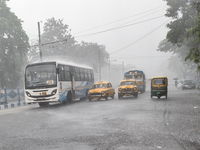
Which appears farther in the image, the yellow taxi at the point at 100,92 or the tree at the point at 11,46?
the tree at the point at 11,46

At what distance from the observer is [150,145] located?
6.33 metres

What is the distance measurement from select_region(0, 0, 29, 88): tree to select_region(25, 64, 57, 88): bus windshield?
20.1 metres

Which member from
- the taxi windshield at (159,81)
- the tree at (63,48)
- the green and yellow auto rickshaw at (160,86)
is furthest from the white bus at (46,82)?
the tree at (63,48)

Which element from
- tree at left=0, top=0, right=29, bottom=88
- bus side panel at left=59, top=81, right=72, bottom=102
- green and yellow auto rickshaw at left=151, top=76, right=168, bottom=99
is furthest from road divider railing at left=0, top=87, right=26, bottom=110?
green and yellow auto rickshaw at left=151, top=76, right=168, bottom=99

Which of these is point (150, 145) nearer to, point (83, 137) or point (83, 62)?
point (83, 137)

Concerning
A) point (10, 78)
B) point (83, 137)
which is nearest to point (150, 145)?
point (83, 137)

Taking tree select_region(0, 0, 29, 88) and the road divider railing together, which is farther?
tree select_region(0, 0, 29, 88)

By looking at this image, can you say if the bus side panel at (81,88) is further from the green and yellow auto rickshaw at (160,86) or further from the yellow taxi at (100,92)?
the green and yellow auto rickshaw at (160,86)

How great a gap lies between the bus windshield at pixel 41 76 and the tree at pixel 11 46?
66.0 feet

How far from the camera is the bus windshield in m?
18.7

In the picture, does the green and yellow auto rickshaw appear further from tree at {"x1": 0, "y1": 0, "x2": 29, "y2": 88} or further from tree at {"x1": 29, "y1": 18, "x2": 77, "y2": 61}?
tree at {"x1": 29, "y1": 18, "x2": 77, "y2": 61}

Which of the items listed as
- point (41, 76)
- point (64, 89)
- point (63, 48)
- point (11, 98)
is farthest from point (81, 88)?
point (63, 48)

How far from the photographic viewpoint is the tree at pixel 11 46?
1526 inches

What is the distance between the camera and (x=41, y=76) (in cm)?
1889
